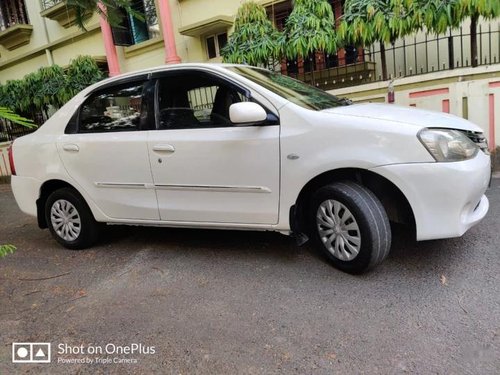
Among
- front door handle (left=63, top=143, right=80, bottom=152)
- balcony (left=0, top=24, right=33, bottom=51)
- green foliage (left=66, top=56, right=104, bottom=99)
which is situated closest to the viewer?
front door handle (left=63, top=143, right=80, bottom=152)

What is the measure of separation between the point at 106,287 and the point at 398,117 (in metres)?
2.62

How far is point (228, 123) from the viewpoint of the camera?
3.29m

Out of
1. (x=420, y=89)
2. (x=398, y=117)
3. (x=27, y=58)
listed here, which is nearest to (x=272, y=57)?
(x=420, y=89)

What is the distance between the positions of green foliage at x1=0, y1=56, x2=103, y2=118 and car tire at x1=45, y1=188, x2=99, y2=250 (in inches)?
247

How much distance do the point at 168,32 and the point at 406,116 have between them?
758cm

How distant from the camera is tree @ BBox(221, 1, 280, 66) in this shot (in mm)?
6672

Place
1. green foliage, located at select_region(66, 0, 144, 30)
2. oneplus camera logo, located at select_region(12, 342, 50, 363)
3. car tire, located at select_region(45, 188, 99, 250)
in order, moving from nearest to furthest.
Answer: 1. oneplus camera logo, located at select_region(12, 342, 50, 363)
2. green foliage, located at select_region(66, 0, 144, 30)
3. car tire, located at select_region(45, 188, 99, 250)

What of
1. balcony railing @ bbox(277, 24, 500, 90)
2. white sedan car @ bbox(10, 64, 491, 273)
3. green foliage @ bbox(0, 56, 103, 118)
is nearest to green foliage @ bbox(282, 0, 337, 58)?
balcony railing @ bbox(277, 24, 500, 90)

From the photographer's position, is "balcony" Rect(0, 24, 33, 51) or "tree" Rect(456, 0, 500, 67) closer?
"tree" Rect(456, 0, 500, 67)

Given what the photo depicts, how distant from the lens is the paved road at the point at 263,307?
88.4 inches

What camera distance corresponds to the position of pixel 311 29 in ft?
20.4

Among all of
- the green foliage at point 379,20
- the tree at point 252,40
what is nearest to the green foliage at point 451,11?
the green foliage at point 379,20

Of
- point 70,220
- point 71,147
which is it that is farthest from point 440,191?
point 70,220

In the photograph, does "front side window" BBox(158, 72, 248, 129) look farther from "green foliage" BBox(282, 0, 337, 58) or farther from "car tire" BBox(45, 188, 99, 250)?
"green foliage" BBox(282, 0, 337, 58)
